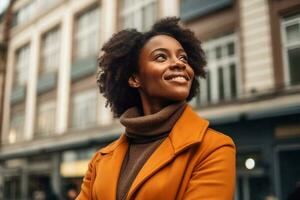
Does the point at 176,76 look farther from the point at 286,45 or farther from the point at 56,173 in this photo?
the point at 56,173

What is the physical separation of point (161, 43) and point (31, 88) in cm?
2063

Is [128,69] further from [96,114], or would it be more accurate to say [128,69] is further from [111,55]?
[96,114]

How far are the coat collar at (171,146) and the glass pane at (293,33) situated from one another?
9.07 metres

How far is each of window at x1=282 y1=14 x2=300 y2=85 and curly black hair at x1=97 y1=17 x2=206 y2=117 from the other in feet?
26.9

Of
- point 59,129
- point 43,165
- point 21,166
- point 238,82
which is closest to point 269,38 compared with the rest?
point 238,82

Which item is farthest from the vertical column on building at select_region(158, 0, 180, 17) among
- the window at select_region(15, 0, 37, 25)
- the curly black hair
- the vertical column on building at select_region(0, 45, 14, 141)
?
the vertical column on building at select_region(0, 45, 14, 141)

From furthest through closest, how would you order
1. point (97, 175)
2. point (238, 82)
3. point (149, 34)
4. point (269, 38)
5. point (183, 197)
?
point (238, 82), point (269, 38), point (149, 34), point (97, 175), point (183, 197)

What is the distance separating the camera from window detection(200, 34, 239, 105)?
11.4 metres

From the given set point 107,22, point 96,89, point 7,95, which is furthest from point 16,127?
point 107,22

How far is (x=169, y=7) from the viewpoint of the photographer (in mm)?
13734

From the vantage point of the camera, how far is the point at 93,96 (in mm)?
16953

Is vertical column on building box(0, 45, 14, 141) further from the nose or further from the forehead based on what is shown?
the nose

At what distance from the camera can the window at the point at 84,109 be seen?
55.2 feet

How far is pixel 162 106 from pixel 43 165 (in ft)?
60.7
